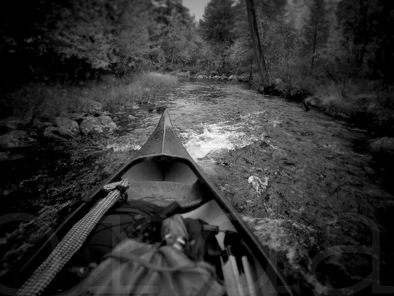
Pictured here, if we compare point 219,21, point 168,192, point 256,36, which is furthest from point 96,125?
point 219,21

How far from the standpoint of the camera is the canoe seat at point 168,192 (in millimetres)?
2330

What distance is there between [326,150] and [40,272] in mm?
5576

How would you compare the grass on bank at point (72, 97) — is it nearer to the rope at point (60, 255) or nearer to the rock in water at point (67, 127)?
the rock in water at point (67, 127)

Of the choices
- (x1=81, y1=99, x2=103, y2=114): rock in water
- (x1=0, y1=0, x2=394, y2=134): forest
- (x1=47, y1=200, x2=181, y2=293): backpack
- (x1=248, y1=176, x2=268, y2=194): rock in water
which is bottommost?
(x1=248, y1=176, x2=268, y2=194): rock in water

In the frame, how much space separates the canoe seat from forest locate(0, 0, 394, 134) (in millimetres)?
2017

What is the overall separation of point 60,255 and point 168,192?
1.38 m

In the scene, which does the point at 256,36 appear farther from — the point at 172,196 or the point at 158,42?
the point at 172,196

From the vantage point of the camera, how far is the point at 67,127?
16.8ft

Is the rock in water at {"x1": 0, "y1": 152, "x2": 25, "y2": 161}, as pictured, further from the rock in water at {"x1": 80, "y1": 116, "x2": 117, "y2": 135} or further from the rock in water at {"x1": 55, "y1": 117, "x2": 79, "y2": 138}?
the rock in water at {"x1": 80, "y1": 116, "x2": 117, "y2": 135}

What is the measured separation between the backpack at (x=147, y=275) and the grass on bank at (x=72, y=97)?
4.45 meters

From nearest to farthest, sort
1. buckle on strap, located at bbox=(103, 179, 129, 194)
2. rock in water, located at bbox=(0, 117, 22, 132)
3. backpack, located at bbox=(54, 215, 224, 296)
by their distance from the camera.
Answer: backpack, located at bbox=(54, 215, 224, 296), buckle on strap, located at bbox=(103, 179, 129, 194), rock in water, located at bbox=(0, 117, 22, 132)

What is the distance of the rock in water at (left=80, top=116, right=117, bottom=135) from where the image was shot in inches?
211

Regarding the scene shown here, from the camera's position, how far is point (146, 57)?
1056cm

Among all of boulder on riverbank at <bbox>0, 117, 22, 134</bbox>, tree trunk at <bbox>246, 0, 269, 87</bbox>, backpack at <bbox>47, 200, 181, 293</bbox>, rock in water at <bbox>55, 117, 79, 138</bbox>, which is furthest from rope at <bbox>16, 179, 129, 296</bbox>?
tree trunk at <bbox>246, 0, 269, 87</bbox>
